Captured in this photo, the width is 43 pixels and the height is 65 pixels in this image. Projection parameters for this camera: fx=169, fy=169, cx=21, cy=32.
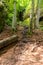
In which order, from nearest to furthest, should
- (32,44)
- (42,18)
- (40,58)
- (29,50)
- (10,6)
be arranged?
1. (40,58)
2. (29,50)
3. (32,44)
4. (10,6)
5. (42,18)

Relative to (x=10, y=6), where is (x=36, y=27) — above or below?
below

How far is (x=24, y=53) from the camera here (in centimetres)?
869

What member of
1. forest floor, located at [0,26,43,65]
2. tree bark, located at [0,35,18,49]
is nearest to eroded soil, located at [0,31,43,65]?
forest floor, located at [0,26,43,65]

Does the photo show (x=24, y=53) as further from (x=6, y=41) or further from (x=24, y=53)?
(x=6, y=41)

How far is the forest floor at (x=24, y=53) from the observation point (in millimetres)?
7555

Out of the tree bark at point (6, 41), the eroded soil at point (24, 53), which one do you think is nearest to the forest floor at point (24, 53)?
the eroded soil at point (24, 53)

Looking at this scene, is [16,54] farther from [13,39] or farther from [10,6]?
[10,6]

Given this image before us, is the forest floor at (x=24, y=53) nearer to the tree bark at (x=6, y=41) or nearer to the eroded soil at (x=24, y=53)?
the eroded soil at (x=24, y=53)

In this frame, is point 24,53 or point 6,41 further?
point 6,41

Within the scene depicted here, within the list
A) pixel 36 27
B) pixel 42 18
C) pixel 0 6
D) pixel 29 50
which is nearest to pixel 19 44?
pixel 29 50

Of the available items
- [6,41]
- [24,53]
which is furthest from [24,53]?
[6,41]

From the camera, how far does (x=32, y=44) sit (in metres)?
10.3

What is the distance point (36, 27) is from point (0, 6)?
4.81 m

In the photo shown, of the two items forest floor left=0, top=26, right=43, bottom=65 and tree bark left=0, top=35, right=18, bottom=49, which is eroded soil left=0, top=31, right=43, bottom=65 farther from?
tree bark left=0, top=35, right=18, bottom=49
